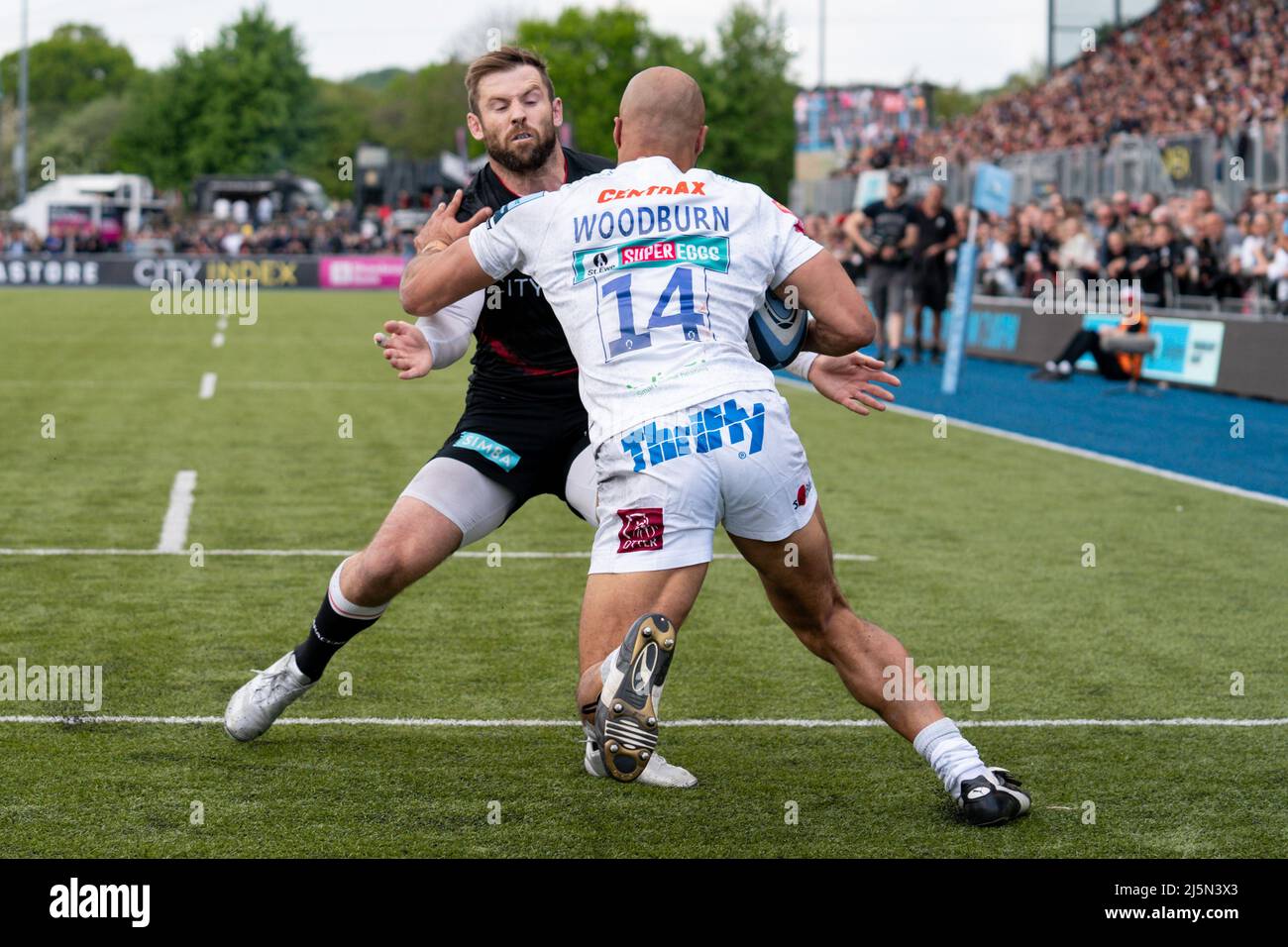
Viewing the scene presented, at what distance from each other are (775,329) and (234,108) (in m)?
103

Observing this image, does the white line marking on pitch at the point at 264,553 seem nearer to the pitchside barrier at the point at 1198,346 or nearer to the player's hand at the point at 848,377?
the player's hand at the point at 848,377

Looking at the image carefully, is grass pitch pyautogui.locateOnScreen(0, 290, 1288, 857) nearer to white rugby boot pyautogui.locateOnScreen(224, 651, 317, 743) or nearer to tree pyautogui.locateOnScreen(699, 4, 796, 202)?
white rugby boot pyautogui.locateOnScreen(224, 651, 317, 743)

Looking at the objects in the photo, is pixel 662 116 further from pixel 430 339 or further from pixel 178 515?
pixel 178 515

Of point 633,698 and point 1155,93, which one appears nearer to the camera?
point 633,698

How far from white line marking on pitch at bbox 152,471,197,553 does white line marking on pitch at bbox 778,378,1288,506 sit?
450 centimetres

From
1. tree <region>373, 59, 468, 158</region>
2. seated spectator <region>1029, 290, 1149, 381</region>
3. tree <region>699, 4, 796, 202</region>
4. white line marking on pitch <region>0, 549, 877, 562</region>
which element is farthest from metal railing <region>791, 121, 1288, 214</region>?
tree <region>373, 59, 468, 158</region>

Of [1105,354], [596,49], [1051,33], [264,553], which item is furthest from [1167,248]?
[596,49]

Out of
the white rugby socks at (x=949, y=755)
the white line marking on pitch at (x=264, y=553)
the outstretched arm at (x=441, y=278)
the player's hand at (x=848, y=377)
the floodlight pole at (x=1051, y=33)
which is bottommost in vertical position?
the white line marking on pitch at (x=264, y=553)

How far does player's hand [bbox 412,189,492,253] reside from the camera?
5.12m

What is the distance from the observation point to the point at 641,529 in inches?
180

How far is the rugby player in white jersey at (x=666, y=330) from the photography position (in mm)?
4570

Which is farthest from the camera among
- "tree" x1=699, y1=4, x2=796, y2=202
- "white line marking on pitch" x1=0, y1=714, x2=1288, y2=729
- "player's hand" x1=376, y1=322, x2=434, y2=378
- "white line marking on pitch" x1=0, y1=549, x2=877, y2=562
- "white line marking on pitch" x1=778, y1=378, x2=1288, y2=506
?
"tree" x1=699, y1=4, x2=796, y2=202

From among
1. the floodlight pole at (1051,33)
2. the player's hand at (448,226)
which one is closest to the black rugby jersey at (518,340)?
the player's hand at (448,226)

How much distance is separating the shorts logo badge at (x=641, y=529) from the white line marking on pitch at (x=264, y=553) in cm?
514
